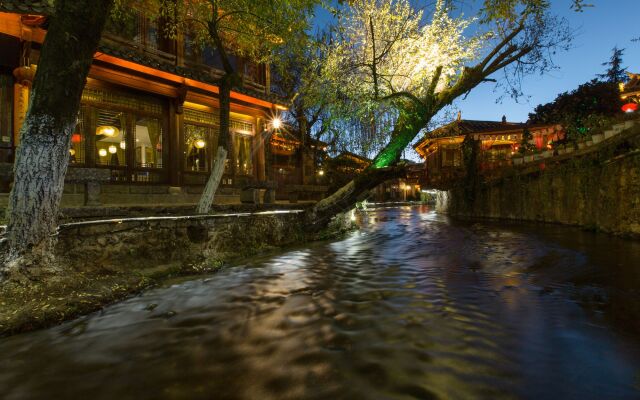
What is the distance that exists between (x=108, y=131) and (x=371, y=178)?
30.1 ft

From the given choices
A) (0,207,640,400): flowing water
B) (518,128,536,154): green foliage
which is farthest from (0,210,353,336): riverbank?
(518,128,536,154): green foliage

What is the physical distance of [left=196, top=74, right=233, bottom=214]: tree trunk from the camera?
845 centimetres

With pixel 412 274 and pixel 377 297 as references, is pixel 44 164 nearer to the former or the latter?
pixel 377 297

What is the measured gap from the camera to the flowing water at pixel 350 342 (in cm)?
272

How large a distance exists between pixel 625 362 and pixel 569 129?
19.7 m

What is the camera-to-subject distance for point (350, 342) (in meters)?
3.51

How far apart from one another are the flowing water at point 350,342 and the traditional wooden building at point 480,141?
724 inches

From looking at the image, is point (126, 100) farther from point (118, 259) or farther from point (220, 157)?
point (118, 259)

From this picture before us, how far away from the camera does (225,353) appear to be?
3.37 meters

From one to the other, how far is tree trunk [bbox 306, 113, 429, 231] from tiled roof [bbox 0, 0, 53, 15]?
28.9 feet

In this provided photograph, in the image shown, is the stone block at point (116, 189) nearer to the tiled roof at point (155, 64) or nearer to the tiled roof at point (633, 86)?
the tiled roof at point (155, 64)

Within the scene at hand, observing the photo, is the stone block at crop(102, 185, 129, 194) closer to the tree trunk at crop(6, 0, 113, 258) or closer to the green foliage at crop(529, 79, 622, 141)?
the tree trunk at crop(6, 0, 113, 258)

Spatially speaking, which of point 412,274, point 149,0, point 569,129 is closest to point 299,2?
point 149,0

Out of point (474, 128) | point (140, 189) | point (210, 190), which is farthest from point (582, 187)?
point (474, 128)
